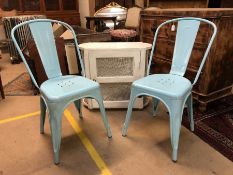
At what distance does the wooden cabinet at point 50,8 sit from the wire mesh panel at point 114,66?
4484mm

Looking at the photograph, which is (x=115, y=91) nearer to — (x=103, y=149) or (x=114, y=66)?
(x=114, y=66)

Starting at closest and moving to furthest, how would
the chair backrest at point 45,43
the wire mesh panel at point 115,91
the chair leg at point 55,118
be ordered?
the chair leg at point 55,118, the chair backrest at point 45,43, the wire mesh panel at point 115,91

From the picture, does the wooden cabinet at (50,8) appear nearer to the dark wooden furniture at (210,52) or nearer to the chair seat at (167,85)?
the dark wooden furniture at (210,52)

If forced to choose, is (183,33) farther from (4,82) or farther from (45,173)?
(4,82)

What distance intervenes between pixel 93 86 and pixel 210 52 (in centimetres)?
115

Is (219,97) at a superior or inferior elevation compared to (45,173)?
superior

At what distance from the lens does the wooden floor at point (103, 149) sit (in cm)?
147

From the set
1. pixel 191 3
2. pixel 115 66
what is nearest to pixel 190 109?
pixel 115 66

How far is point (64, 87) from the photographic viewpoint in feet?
5.01

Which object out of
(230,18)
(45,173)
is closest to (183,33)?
(230,18)

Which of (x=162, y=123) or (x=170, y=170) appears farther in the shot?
(x=162, y=123)

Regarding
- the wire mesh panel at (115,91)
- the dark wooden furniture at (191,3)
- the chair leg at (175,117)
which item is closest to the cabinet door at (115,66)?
the wire mesh panel at (115,91)

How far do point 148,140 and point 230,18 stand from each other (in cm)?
132

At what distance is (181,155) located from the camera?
62.6 inches
